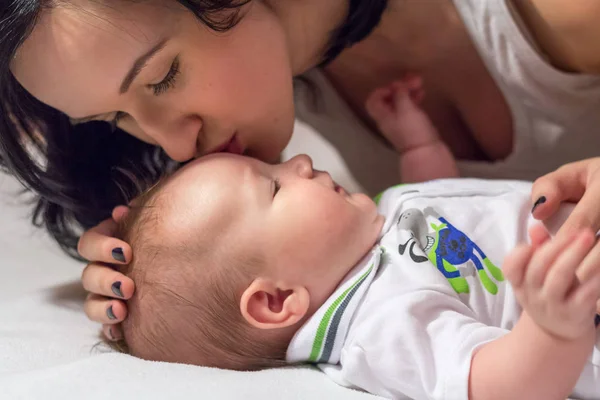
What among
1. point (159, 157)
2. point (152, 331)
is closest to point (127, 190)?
point (159, 157)

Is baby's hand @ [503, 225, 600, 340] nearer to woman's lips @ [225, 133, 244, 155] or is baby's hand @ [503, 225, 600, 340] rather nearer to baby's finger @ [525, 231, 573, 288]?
baby's finger @ [525, 231, 573, 288]

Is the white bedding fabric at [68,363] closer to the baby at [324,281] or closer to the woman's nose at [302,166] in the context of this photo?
the baby at [324,281]

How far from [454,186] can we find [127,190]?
1.86 ft

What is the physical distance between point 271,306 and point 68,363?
255mm

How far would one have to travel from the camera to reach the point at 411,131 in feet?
3.88

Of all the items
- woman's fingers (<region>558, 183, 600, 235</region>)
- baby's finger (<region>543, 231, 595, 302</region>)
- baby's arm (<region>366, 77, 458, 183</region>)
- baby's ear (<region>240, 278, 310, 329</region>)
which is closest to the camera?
baby's finger (<region>543, 231, 595, 302</region>)

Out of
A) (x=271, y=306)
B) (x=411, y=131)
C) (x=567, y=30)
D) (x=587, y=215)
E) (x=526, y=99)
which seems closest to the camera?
(x=587, y=215)

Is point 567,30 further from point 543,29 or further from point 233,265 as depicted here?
point 233,265

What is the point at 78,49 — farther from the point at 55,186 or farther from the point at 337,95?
the point at 337,95

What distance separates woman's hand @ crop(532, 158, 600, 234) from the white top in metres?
0.24

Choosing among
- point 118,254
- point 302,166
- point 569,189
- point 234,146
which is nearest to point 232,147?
point 234,146

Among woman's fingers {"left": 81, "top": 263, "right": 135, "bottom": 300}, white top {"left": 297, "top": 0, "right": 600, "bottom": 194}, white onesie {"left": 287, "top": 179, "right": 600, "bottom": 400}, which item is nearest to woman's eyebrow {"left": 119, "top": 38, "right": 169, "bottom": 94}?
woman's fingers {"left": 81, "top": 263, "right": 135, "bottom": 300}

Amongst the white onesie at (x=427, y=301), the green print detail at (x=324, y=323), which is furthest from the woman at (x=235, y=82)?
the green print detail at (x=324, y=323)

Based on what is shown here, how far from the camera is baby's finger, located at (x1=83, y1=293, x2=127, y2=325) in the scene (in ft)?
2.82
